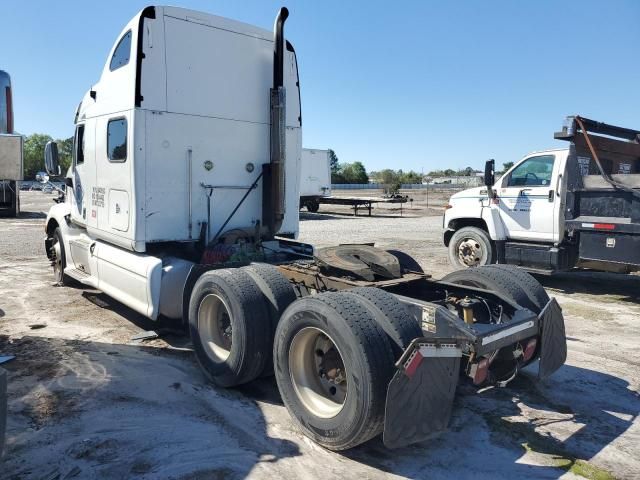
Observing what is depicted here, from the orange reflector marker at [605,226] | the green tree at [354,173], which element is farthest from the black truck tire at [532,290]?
the green tree at [354,173]

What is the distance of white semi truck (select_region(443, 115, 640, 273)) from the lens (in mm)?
7988

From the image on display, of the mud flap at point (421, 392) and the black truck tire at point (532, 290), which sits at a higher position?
the black truck tire at point (532, 290)

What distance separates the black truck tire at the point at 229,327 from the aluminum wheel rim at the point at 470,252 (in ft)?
21.2

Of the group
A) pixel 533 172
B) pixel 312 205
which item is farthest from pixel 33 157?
pixel 533 172

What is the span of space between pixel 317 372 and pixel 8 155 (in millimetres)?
3415

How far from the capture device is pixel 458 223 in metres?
10.7

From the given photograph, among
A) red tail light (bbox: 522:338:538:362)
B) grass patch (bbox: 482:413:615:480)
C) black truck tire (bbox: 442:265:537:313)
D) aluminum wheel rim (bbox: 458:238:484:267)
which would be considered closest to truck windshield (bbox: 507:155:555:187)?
aluminum wheel rim (bbox: 458:238:484:267)

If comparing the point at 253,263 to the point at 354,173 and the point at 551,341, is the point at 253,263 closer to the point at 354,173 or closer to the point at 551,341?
the point at 551,341

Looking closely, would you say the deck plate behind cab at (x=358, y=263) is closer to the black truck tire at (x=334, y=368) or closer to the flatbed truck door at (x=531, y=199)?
the black truck tire at (x=334, y=368)

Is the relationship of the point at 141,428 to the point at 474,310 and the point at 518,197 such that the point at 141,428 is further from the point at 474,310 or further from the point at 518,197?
the point at 518,197

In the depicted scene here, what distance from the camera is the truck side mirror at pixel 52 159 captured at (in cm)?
794

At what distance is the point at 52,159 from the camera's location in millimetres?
8000

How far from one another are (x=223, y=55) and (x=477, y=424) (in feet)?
15.1

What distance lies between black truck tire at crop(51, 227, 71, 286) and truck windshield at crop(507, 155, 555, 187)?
304 inches
